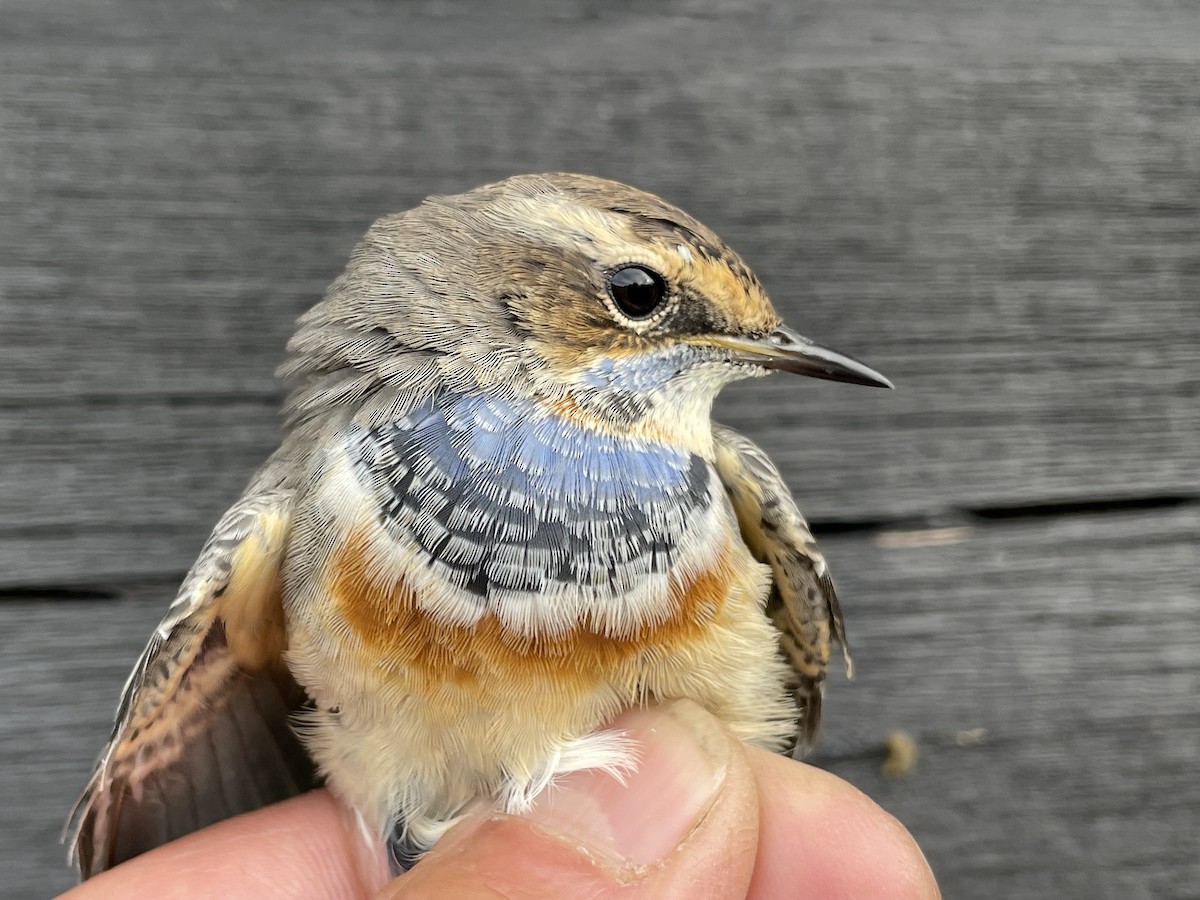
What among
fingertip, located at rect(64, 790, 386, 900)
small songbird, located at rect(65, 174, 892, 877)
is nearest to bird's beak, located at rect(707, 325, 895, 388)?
small songbird, located at rect(65, 174, 892, 877)

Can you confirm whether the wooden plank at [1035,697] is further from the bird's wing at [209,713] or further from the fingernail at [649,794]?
the bird's wing at [209,713]

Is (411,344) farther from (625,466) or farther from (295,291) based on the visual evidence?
(295,291)

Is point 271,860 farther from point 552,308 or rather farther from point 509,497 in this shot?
point 552,308

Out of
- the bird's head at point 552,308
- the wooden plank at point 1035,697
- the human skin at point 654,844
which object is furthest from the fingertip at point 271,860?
the wooden plank at point 1035,697

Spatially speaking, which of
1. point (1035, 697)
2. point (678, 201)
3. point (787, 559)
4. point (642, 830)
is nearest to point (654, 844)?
point (642, 830)

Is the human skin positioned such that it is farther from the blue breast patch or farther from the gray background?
the gray background

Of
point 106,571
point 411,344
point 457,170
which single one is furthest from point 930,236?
point 106,571
